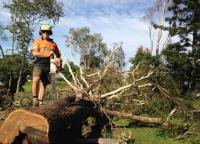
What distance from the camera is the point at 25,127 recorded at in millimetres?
6699

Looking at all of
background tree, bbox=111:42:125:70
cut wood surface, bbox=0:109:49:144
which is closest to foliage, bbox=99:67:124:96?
background tree, bbox=111:42:125:70

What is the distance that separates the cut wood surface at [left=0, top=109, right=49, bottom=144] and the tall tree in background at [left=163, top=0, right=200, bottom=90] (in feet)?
46.1

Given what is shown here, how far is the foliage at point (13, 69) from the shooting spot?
26531 mm

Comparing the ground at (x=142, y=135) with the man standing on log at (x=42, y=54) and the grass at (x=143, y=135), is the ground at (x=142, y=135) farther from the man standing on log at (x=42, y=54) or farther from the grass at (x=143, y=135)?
the man standing on log at (x=42, y=54)

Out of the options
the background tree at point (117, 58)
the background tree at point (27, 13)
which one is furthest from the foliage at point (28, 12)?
the background tree at point (117, 58)

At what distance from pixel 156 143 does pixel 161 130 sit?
113 cm

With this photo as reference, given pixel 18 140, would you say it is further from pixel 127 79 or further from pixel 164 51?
pixel 164 51

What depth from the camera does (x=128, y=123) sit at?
39.4ft

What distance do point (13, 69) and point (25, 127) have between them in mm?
20568

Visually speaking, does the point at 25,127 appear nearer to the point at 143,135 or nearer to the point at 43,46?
the point at 43,46

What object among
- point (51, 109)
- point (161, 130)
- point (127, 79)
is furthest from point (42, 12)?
point (51, 109)

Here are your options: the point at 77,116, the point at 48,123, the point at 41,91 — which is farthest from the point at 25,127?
the point at 77,116

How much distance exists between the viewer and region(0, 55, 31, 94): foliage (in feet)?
87.0

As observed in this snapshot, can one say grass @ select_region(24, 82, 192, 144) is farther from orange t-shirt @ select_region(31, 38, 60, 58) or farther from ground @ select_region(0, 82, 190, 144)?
orange t-shirt @ select_region(31, 38, 60, 58)
